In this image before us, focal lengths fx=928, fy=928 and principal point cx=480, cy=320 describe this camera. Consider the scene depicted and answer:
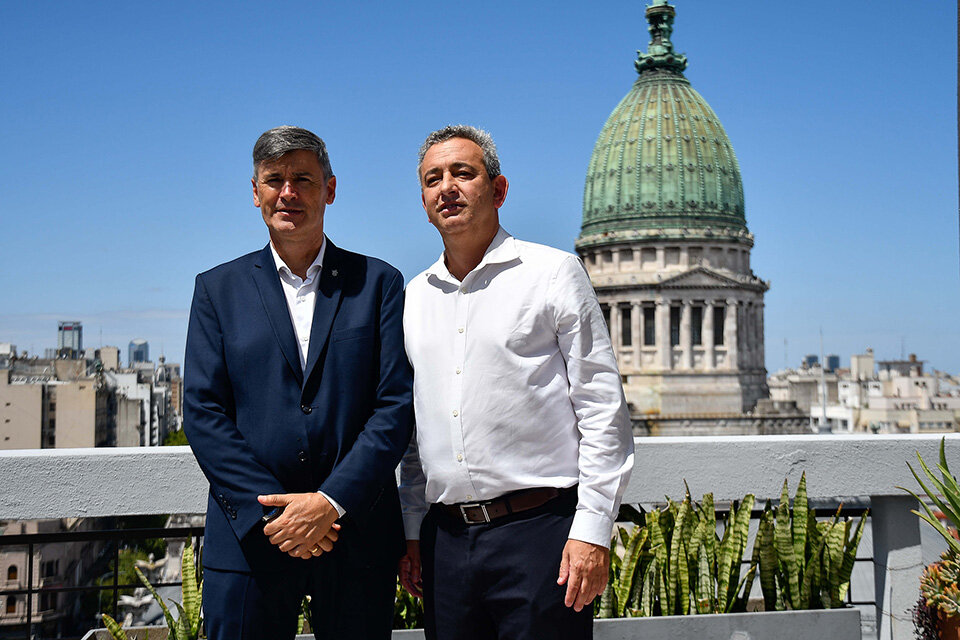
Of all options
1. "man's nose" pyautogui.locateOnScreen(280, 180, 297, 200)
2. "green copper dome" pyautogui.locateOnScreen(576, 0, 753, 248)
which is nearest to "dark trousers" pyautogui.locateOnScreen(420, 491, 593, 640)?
"man's nose" pyautogui.locateOnScreen(280, 180, 297, 200)

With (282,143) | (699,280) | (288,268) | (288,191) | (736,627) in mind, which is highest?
(699,280)

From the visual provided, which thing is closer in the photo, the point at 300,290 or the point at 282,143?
the point at 282,143

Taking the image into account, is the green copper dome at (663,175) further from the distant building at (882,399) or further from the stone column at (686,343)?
the distant building at (882,399)

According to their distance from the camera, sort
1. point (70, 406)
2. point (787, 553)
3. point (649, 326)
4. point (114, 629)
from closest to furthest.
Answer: point (114, 629)
point (787, 553)
point (70, 406)
point (649, 326)

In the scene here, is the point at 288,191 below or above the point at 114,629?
above

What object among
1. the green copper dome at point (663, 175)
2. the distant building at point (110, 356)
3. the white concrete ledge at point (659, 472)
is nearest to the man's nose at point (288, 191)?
the white concrete ledge at point (659, 472)

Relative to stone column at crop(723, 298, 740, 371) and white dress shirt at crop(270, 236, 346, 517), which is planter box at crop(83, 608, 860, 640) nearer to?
white dress shirt at crop(270, 236, 346, 517)

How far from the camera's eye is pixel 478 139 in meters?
3.06

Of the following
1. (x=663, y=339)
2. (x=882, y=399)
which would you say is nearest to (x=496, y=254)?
(x=663, y=339)

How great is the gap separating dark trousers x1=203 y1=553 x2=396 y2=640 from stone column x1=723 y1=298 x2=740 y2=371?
176 feet

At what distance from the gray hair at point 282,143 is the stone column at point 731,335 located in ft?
176

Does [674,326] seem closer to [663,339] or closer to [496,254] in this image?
[663,339]

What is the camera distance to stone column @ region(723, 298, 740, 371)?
54.7 meters

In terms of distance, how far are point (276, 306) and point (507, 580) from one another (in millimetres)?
1144
